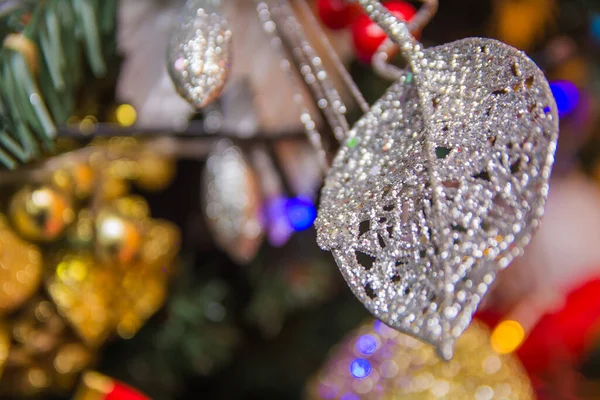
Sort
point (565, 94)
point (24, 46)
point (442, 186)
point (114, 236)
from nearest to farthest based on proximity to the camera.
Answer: point (442, 186), point (24, 46), point (114, 236), point (565, 94)

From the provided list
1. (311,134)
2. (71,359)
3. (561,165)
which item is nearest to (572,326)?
(561,165)

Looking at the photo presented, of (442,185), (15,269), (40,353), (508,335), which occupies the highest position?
(442,185)

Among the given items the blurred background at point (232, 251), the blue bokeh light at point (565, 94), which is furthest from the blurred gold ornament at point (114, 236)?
the blue bokeh light at point (565, 94)

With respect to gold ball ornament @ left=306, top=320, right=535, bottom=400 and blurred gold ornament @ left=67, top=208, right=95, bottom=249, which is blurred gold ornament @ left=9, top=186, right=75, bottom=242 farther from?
gold ball ornament @ left=306, top=320, right=535, bottom=400

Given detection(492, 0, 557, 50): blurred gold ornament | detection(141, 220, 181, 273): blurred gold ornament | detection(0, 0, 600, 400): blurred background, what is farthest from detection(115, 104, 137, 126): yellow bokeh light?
detection(492, 0, 557, 50): blurred gold ornament

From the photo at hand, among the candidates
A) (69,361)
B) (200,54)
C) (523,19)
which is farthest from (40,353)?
(523,19)

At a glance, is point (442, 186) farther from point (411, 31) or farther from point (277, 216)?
point (277, 216)
